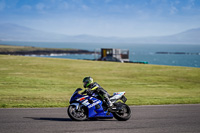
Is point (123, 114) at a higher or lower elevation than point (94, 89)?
lower

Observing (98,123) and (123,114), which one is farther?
(123,114)

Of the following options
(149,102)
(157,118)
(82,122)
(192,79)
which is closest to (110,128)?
(82,122)

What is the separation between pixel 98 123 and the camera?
947 centimetres

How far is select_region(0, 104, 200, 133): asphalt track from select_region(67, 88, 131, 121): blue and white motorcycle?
8.7 inches

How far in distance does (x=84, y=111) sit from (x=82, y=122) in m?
0.48

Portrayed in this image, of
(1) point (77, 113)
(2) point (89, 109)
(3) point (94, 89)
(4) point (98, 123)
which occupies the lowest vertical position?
(4) point (98, 123)

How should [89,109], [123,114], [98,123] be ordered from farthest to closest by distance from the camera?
1. [123,114]
2. [89,109]
3. [98,123]

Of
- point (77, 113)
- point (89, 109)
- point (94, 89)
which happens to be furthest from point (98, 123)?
point (94, 89)

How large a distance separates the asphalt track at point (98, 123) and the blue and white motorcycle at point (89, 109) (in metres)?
0.22

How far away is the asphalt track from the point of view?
8.48 m

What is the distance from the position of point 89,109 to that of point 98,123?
0.61 m

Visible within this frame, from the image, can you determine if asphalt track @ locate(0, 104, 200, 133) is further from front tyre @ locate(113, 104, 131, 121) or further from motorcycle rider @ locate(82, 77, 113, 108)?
motorcycle rider @ locate(82, 77, 113, 108)

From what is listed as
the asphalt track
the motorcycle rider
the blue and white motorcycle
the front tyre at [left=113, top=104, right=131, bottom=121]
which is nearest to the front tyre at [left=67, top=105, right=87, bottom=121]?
the blue and white motorcycle

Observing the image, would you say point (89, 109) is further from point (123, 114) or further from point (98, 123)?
point (123, 114)
